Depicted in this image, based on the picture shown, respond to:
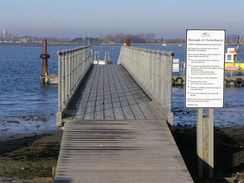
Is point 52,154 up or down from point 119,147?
down

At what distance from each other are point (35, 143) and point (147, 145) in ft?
23.3

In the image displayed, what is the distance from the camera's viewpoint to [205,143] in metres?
9.95

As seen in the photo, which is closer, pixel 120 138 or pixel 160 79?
pixel 120 138

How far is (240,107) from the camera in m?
27.4

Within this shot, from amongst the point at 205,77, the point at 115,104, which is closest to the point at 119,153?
the point at 205,77

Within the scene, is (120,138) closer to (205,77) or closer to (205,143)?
(205,143)

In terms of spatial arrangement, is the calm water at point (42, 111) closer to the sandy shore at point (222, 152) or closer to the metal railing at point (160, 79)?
the sandy shore at point (222, 152)

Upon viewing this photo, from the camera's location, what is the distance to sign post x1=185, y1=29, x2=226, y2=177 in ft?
31.7

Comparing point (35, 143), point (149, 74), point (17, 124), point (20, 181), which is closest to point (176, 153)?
point (20, 181)

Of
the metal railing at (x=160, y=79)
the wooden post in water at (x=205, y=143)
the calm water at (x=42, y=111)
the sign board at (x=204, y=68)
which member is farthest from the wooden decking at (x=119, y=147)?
the calm water at (x=42, y=111)

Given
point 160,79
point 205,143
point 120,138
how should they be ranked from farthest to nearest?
point 160,79 < point 205,143 < point 120,138

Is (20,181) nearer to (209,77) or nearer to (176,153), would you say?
(176,153)

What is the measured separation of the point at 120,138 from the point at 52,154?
15.3ft

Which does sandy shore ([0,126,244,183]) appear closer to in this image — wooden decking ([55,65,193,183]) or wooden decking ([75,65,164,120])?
wooden decking ([55,65,193,183])
